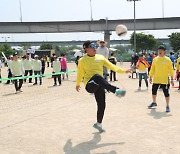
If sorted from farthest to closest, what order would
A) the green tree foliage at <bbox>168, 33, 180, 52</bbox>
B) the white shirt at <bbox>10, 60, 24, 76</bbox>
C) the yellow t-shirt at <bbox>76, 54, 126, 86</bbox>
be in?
the green tree foliage at <bbox>168, 33, 180, 52</bbox> → the white shirt at <bbox>10, 60, 24, 76</bbox> → the yellow t-shirt at <bbox>76, 54, 126, 86</bbox>

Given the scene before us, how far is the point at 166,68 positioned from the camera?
8.23 m

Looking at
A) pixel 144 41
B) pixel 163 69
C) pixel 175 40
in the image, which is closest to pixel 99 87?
pixel 163 69

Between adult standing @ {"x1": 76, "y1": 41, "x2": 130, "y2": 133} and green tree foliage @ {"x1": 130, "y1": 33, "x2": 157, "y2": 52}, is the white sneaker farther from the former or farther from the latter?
green tree foliage @ {"x1": 130, "y1": 33, "x2": 157, "y2": 52}

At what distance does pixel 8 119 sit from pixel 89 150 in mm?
3468

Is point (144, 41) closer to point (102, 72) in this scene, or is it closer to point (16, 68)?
point (16, 68)

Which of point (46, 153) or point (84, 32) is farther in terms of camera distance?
point (84, 32)

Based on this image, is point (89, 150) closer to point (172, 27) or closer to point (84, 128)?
point (84, 128)

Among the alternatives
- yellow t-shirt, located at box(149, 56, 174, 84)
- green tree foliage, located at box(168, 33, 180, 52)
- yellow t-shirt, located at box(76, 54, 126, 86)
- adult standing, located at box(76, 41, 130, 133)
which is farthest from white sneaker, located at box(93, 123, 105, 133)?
green tree foliage, located at box(168, 33, 180, 52)

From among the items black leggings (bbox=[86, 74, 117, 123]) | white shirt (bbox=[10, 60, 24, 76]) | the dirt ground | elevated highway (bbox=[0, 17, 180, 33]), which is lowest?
the dirt ground

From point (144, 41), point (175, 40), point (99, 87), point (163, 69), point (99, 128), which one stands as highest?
point (144, 41)

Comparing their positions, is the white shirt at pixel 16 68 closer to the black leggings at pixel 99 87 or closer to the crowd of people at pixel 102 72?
the crowd of people at pixel 102 72

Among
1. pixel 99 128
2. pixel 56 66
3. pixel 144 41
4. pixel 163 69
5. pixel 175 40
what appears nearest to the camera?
pixel 99 128

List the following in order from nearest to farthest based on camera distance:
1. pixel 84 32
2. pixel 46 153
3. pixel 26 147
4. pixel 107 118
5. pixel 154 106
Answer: pixel 46 153 < pixel 26 147 < pixel 107 118 < pixel 154 106 < pixel 84 32

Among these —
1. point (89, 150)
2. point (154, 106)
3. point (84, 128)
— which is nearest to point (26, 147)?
point (89, 150)
